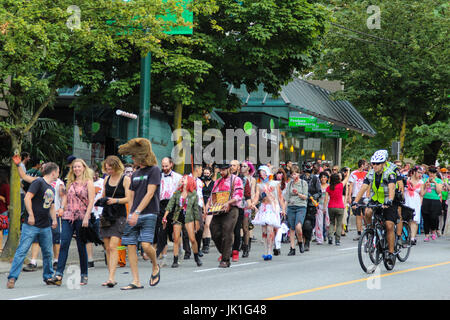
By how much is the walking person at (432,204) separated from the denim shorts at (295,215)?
5474 mm

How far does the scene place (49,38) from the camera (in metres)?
14.0

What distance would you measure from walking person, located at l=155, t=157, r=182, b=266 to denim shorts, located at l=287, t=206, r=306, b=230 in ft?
10.0

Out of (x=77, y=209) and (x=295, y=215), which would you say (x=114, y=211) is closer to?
(x=77, y=209)

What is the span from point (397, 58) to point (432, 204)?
15885 millimetres

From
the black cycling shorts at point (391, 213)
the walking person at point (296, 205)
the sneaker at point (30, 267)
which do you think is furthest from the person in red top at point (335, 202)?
the sneaker at point (30, 267)

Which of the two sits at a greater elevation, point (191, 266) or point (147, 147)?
point (147, 147)

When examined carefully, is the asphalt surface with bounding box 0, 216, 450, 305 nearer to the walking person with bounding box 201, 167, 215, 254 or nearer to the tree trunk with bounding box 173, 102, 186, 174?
the walking person with bounding box 201, 167, 215, 254

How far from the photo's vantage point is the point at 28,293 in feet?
33.4

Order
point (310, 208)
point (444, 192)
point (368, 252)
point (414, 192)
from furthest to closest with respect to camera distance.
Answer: point (444, 192) < point (414, 192) < point (310, 208) < point (368, 252)

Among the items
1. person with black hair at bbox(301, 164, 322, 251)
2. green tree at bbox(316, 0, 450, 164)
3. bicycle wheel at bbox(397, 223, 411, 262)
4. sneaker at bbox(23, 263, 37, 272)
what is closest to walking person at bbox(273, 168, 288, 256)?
person with black hair at bbox(301, 164, 322, 251)

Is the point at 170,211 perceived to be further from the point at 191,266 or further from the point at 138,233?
the point at 138,233

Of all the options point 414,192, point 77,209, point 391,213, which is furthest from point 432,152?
point 77,209

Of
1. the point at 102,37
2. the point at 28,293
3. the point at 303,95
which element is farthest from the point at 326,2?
the point at 28,293

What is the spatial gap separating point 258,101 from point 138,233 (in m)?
20.8
